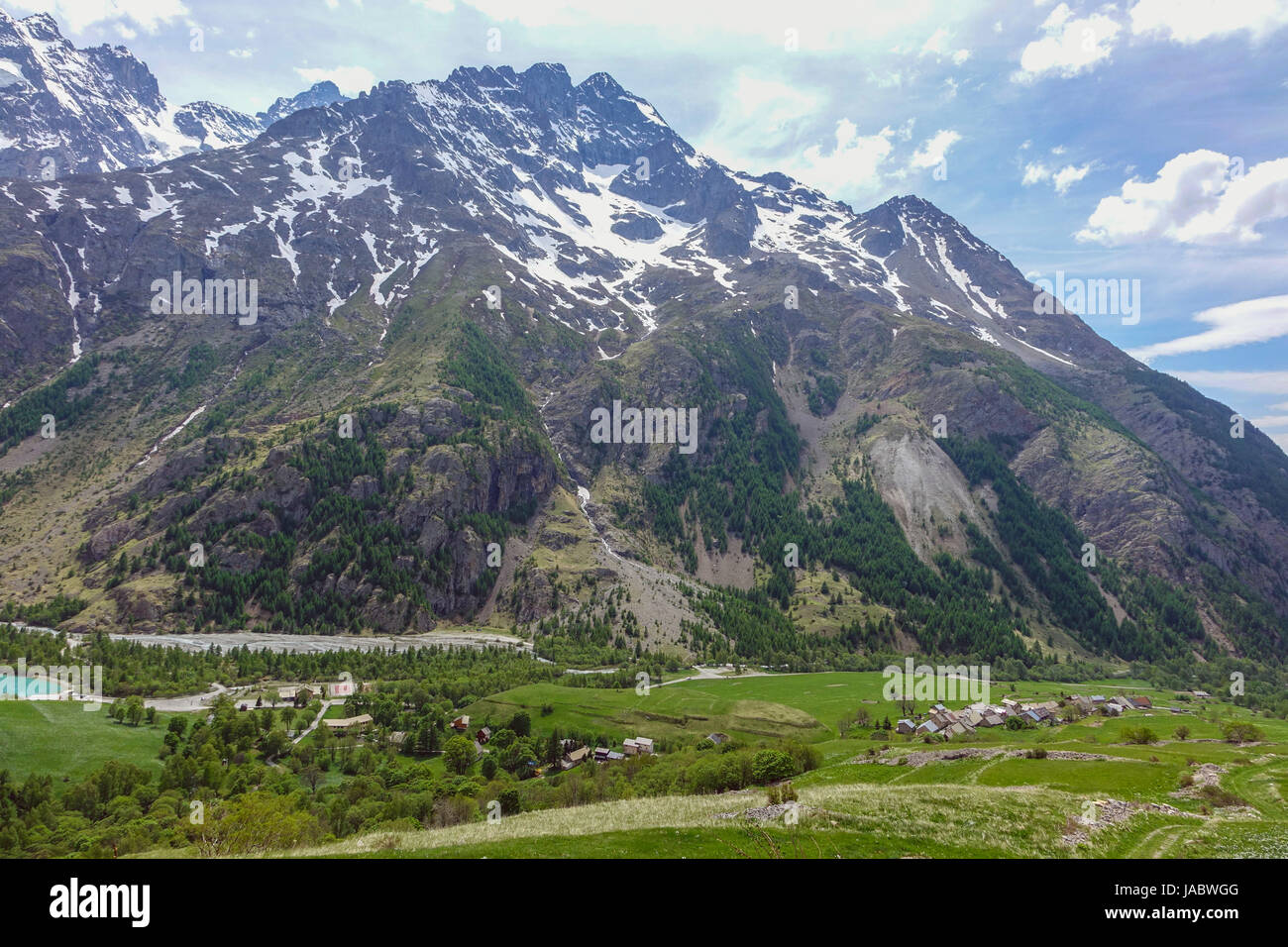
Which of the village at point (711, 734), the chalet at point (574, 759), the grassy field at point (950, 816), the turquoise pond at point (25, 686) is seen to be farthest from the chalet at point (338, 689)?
the grassy field at point (950, 816)

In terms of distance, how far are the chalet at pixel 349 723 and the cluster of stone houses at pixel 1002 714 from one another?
85.7 metres

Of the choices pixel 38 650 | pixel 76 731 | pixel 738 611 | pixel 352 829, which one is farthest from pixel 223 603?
pixel 738 611

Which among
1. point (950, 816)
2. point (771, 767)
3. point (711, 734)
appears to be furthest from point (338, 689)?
point (950, 816)

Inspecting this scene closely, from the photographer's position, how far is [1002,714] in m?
98.5

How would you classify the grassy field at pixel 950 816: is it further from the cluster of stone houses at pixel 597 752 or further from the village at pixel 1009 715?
the cluster of stone houses at pixel 597 752

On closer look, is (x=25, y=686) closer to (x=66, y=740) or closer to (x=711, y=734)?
(x=66, y=740)

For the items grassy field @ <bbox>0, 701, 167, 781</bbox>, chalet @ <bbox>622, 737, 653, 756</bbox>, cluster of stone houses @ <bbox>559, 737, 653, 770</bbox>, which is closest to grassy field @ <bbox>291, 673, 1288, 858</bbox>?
chalet @ <bbox>622, 737, 653, 756</bbox>

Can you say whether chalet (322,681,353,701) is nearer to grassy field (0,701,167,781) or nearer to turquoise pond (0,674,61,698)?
grassy field (0,701,167,781)

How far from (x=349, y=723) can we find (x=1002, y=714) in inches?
4255

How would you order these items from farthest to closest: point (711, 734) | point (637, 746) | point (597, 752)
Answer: point (711, 734)
point (637, 746)
point (597, 752)

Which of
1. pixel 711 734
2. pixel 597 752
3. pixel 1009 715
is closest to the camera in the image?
pixel 597 752
